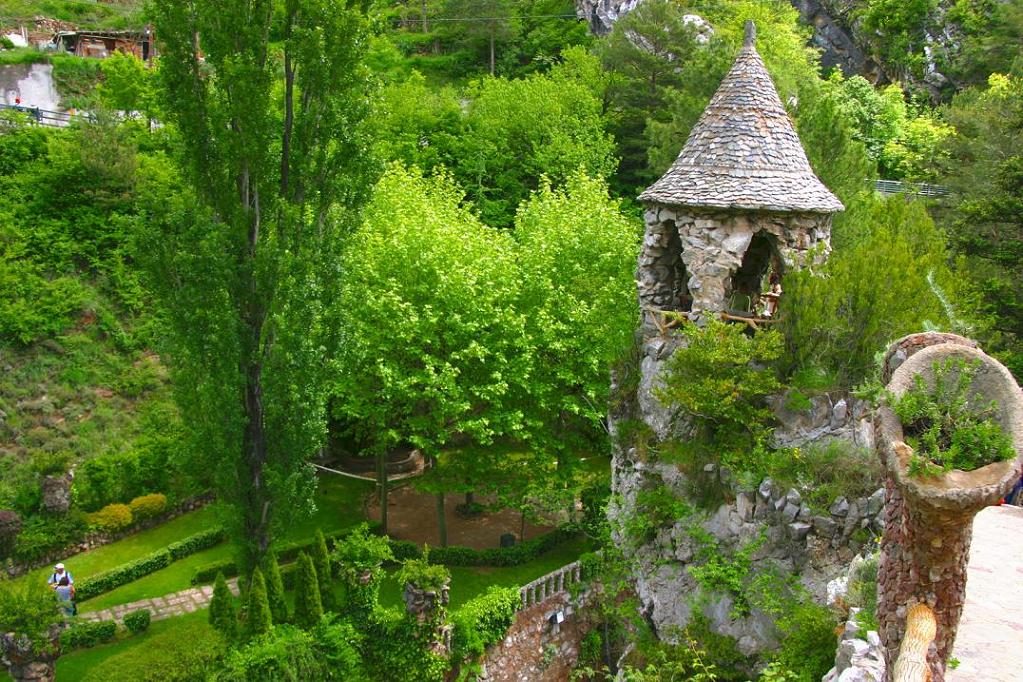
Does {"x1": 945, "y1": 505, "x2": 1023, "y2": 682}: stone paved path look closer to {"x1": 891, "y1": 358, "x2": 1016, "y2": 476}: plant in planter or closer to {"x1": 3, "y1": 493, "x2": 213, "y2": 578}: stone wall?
{"x1": 891, "y1": 358, "x2": 1016, "y2": 476}: plant in planter

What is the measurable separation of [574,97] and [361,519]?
19757 mm

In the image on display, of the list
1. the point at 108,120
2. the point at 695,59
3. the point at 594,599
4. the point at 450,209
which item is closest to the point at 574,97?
the point at 695,59

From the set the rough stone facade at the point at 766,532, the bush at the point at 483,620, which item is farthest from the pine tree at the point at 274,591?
the rough stone facade at the point at 766,532

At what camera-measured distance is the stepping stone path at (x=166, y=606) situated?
1905cm

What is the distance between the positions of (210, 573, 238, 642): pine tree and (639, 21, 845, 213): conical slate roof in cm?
1030

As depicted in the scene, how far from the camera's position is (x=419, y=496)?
26328 millimetres

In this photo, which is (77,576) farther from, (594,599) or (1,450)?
(594,599)

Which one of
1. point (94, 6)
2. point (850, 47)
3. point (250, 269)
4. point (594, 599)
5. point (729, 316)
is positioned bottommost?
point (594, 599)

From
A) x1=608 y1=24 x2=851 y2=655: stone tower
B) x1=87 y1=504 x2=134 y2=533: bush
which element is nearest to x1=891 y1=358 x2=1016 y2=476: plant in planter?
x1=608 y1=24 x2=851 y2=655: stone tower

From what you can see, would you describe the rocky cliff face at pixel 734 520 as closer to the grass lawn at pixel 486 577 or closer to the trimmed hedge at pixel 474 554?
the grass lawn at pixel 486 577

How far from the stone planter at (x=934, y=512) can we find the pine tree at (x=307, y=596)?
1108cm

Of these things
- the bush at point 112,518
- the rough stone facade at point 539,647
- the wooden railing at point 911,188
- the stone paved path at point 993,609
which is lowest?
the rough stone facade at point 539,647

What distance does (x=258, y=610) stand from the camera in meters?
14.9

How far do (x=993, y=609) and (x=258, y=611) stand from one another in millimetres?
11495
